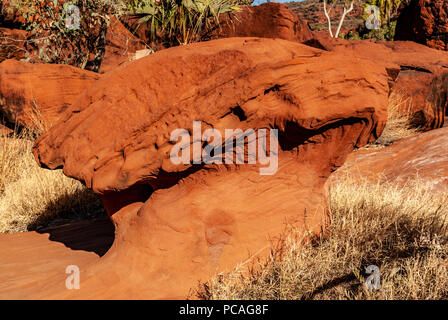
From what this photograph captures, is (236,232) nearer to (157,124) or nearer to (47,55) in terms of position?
(157,124)

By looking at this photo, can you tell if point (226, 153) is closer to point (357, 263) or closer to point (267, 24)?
point (357, 263)

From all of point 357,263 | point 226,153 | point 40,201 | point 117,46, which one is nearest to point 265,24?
point 117,46

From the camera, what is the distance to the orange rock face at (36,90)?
316 inches

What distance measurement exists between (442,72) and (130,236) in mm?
8459

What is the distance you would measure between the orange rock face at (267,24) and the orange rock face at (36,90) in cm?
408

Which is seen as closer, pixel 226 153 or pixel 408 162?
pixel 226 153

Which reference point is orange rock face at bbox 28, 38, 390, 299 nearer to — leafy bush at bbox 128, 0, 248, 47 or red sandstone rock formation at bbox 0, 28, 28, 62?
leafy bush at bbox 128, 0, 248, 47

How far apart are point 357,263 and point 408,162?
A: 362 centimetres

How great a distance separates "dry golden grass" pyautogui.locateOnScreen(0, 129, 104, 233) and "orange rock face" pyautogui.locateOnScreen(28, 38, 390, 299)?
3.06m

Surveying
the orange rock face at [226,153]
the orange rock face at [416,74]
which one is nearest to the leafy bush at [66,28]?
the orange rock face at [416,74]

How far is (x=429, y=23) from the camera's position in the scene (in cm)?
1235

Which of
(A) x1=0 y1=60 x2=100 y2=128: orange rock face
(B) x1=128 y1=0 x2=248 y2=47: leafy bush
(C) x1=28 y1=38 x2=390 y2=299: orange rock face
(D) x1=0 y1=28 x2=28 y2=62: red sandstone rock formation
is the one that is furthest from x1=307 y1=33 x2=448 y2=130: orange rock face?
(D) x1=0 y1=28 x2=28 y2=62: red sandstone rock formation

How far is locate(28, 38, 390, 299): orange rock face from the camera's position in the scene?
2.66 meters

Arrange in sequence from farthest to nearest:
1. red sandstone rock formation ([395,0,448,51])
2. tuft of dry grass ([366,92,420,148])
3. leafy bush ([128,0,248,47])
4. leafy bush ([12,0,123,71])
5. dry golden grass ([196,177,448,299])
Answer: red sandstone rock formation ([395,0,448,51])
leafy bush ([12,0,123,71])
leafy bush ([128,0,248,47])
tuft of dry grass ([366,92,420,148])
dry golden grass ([196,177,448,299])
